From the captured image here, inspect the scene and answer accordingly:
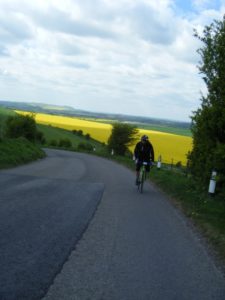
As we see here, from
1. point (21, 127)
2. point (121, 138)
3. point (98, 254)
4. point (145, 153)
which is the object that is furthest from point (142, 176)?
point (21, 127)

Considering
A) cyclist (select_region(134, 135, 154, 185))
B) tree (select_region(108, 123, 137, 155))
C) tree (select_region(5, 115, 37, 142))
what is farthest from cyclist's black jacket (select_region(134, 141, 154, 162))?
tree (select_region(5, 115, 37, 142))

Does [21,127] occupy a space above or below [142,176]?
below

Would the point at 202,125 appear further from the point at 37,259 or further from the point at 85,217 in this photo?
the point at 37,259

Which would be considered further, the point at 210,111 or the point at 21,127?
the point at 21,127

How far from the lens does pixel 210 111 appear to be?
563 inches

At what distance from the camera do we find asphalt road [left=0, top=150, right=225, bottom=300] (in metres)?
5.09

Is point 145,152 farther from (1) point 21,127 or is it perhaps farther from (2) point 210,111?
(1) point 21,127

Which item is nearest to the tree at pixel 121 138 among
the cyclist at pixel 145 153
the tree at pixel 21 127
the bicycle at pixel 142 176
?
the tree at pixel 21 127

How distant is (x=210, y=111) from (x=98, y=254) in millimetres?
8741

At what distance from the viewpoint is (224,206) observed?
41.6 ft

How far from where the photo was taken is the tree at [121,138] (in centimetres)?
6588

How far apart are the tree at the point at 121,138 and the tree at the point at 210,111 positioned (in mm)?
49492

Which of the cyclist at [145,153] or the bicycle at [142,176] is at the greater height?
the cyclist at [145,153]

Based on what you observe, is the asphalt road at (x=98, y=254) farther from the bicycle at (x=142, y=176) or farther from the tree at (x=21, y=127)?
the tree at (x=21, y=127)
